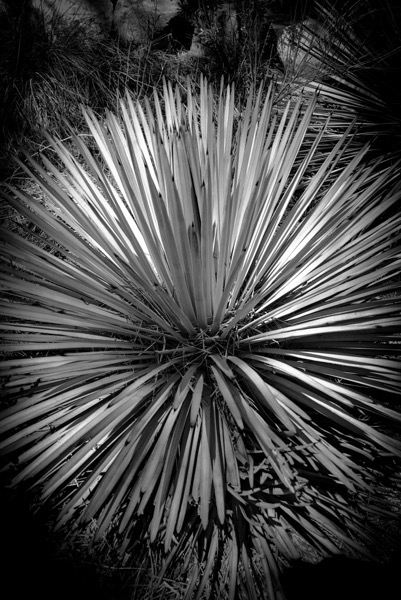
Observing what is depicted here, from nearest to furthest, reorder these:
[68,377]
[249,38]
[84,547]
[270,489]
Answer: [270,489]
[68,377]
[84,547]
[249,38]

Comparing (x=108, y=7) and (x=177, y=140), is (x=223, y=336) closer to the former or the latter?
(x=177, y=140)

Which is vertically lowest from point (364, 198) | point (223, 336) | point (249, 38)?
point (223, 336)

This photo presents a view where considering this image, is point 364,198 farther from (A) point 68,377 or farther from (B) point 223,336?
(A) point 68,377

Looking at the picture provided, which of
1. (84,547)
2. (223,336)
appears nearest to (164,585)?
(84,547)

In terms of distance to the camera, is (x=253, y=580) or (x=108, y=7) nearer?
(x=253, y=580)

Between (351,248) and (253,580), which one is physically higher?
(351,248)

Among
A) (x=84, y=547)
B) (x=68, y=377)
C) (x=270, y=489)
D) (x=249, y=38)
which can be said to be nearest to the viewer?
(x=270, y=489)
